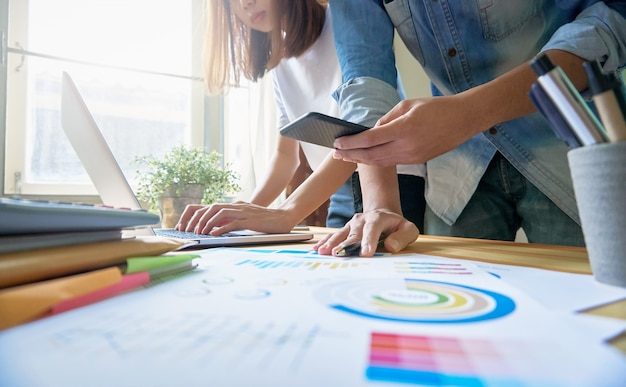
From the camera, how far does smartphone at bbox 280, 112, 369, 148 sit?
47cm

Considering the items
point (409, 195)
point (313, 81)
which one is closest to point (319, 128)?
point (409, 195)

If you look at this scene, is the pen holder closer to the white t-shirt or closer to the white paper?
the white paper

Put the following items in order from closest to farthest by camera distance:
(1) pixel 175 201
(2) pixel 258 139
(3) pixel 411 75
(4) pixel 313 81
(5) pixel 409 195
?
(5) pixel 409 195 → (4) pixel 313 81 → (1) pixel 175 201 → (3) pixel 411 75 → (2) pixel 258 139

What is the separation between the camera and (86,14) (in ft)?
6.52

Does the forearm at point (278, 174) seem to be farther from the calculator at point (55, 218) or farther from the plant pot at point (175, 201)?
the calculator at point (55, 218)

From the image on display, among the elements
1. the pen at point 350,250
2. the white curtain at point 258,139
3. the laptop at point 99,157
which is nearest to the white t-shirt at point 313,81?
the laptop at point 99,157

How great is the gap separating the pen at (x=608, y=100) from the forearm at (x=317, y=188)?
23.7 inches

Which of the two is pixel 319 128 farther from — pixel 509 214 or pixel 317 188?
pixel 509 214

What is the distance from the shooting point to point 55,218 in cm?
29

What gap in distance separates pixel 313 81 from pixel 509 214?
2.17 ft

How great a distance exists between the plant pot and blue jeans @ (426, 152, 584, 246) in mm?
819

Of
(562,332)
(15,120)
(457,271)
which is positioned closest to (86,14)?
(15,120)

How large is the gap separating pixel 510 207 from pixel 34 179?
191cm

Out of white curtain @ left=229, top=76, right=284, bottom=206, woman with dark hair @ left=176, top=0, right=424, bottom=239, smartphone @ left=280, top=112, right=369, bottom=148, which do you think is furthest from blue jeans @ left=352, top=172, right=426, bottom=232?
white curtain @ left=229, top=76, right=284, bottom=206
